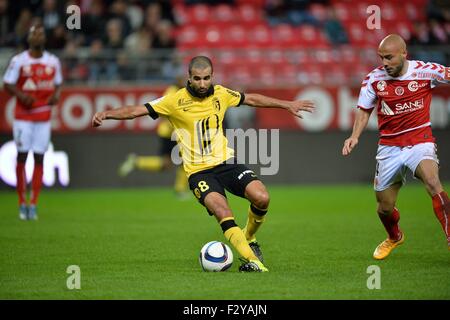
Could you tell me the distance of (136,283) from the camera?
7.67 meters

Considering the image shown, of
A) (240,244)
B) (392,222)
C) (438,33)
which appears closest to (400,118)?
(392,222)

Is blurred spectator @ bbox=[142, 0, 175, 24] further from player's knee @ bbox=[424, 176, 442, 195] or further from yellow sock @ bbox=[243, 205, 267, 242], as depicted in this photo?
player's knee @ bbox=[424, 176, 442, 195]

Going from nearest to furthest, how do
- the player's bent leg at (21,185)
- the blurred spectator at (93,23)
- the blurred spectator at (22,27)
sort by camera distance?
1. the player's bent leg at (21,185)
2. the blurred spectator at (22,27)
3. the blurred spectator at (93,23)

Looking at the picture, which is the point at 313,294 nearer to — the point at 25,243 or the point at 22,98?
the point at 25,243

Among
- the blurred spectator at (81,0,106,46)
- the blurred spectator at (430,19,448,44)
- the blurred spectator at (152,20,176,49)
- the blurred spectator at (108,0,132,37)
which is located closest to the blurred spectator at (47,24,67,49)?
the blurred spectator at (81,0,106,46)

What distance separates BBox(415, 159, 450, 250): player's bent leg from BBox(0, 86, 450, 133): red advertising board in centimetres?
1054

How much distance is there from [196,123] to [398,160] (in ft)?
6.74

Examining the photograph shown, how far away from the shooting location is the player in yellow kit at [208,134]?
8672 millimetres

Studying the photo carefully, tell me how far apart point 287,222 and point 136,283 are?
5.80m

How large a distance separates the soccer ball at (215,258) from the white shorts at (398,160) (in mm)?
1901

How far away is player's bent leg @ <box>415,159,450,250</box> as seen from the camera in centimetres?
866

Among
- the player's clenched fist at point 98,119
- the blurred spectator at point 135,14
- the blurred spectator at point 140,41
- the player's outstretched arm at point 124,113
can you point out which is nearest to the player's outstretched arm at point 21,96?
the player's outstretched arm at point 124,113

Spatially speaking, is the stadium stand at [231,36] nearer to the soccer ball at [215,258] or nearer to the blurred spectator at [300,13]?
the blurred spectator at [300,13]
